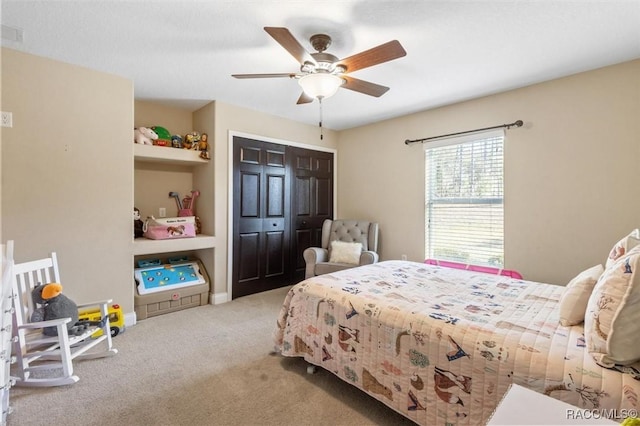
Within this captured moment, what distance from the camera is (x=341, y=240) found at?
14.0ft

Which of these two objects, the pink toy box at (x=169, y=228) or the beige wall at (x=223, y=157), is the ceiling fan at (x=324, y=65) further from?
the pink toy box at (x=169, y=228)

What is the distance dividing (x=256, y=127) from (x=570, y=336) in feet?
12.1

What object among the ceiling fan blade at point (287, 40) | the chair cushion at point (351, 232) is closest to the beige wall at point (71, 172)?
the ceiling fan blade at point (287, 40)

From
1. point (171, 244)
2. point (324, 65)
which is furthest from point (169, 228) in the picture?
point (324, 65)

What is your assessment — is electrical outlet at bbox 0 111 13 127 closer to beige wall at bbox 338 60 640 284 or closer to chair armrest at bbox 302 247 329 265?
chair armrest at bbox 302 247 329 265

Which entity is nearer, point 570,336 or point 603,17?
point 570,336

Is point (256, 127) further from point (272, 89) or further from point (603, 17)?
point (603, 17)

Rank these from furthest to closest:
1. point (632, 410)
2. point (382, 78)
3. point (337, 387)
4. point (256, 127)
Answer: point (256, 127), point (382, 78), point (337, 387), point (632, 410)

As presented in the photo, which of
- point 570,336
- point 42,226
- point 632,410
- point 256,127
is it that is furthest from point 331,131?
point 632,410

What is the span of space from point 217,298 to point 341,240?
5.95 ft

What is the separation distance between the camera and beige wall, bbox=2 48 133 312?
238cm

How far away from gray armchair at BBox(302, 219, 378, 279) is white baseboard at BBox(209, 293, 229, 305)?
1084 millimetres

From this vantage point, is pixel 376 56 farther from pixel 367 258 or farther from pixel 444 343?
pixel 367 258

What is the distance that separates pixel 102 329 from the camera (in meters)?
2.45
